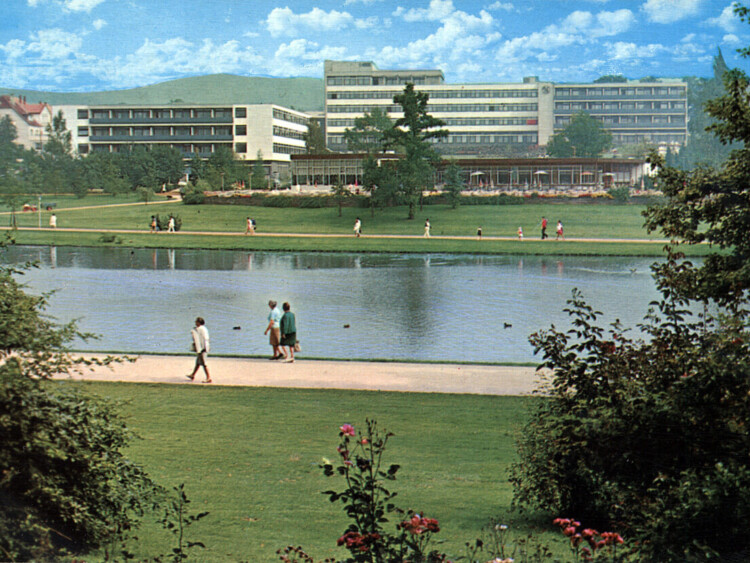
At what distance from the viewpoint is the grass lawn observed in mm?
9141

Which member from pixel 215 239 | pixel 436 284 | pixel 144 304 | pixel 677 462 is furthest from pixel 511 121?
pixel 677 462

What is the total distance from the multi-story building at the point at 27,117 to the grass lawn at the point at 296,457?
145331 millimetres

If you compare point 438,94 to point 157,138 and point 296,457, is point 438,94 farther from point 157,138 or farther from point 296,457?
point 296,457

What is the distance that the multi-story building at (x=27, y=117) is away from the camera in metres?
151

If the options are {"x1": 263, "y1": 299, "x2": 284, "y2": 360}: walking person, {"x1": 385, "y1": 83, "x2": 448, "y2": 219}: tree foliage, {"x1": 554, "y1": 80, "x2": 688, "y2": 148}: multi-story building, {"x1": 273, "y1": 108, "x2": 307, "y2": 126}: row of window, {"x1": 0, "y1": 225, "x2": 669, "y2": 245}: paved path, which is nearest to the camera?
{"x1": 263, "y1": 299, "x2": 284, "y2": 360}: walking person

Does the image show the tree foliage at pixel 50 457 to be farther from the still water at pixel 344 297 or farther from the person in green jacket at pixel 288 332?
the person in green jacket at pixel 288 332

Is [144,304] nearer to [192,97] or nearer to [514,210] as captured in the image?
[514,210]

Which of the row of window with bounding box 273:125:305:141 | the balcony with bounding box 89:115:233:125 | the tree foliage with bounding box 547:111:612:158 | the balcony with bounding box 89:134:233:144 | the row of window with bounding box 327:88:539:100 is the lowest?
the tree foliage with bounding box 547:111:612:158

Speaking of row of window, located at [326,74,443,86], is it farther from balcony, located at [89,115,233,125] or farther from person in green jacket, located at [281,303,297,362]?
person in green jacket, located at [281,303,297,362]

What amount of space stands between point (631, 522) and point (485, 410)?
891 centimetres

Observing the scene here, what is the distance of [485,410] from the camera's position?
1576 centimetres

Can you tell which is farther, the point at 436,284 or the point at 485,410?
the point at 436,284

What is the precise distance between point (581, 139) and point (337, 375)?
11687 cm

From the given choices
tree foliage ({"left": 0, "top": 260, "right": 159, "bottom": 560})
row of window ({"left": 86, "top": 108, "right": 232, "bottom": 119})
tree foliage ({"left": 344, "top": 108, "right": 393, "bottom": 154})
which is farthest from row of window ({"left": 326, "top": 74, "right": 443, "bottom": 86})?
tree foliage ({"left": 0, "top": 260, "right": 159, "bottom": 560})
